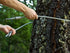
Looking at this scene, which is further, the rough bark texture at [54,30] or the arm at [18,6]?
the rough bark texture at [54,30]

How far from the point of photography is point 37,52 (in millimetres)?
3207

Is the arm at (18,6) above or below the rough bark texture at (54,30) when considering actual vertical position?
above

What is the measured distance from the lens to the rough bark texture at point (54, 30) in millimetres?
3082

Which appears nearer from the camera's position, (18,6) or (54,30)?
(18,6)

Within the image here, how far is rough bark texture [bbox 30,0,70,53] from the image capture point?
10.1 feet

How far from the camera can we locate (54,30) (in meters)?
3.10

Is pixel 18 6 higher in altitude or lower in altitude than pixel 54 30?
higher

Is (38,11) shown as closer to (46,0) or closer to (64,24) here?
(46,0)

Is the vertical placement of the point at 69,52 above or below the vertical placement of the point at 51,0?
below

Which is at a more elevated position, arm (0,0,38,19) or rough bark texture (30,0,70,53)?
arm (0,0,38,19)

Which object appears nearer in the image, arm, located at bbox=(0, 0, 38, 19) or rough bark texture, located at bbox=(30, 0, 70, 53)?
arm, located at bbox=(0, 0, 38, 19)

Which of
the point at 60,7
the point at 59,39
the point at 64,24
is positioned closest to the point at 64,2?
the point at 60,7

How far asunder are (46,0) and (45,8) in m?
0.10

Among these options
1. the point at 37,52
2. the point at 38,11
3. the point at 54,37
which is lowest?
the point at 37,52
